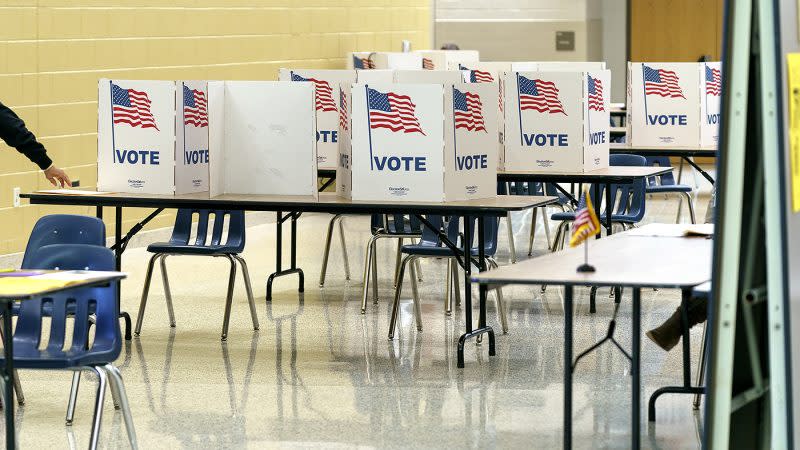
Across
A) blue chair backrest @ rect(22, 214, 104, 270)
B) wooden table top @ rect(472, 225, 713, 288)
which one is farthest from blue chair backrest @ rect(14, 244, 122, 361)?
wooden table top @ rect(472, 225, 713, 288)

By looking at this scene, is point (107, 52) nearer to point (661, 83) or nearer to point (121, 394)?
point (661, 83)

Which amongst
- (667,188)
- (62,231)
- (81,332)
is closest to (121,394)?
(81,332)

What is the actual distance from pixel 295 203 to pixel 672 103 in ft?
12.0

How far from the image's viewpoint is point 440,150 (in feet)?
21.1

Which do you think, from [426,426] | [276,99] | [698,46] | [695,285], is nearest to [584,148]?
[276,99]

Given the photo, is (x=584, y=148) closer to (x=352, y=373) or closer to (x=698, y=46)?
(x=352, y=373)

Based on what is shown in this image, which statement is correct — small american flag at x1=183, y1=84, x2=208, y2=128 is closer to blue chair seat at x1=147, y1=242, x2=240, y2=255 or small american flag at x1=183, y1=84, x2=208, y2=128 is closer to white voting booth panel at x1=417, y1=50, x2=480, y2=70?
blue chair seat at x1=147, y1=242, x2=240, y2=255

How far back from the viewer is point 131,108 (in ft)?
22.7

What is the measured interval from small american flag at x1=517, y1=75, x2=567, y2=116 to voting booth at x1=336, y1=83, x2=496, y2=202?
1.21 m

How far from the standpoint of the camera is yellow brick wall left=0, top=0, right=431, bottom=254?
8789 millimetres

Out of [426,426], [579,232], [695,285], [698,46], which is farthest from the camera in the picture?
[698,46]

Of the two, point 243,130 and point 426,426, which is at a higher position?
point 243,130

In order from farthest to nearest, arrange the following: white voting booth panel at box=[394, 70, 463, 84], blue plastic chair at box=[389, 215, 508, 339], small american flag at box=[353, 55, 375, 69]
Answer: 1. small american flag at box=[353, 55, 375, 69]
2. white voting booth panel at box=[394, 70, 463, 84]
3. blue plastic chair at box=[389, 215, 508, 339]

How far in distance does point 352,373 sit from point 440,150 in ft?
3.59
